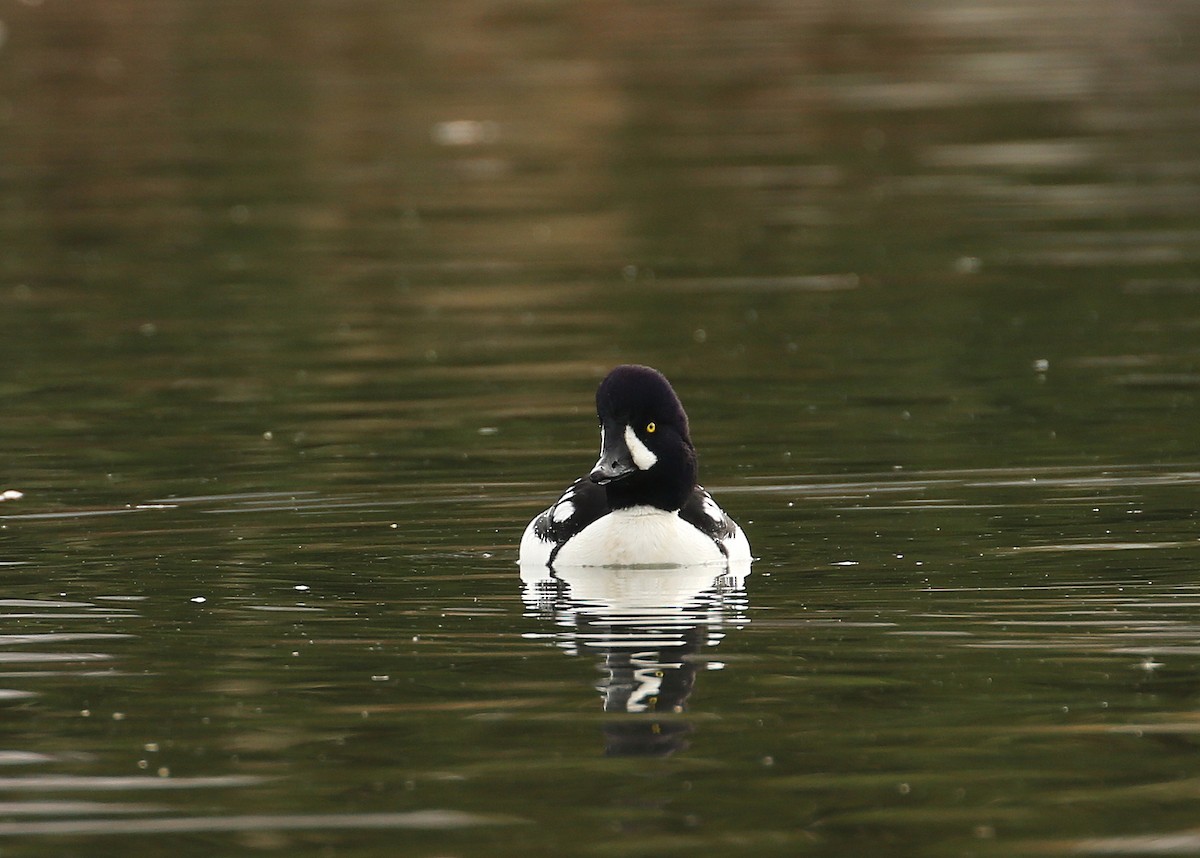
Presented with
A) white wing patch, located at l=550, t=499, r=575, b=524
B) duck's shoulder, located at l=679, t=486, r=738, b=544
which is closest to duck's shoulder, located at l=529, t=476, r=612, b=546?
white wing patch, located at l=550, t=499, r=575, b=524

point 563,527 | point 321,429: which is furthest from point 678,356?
point 563,527

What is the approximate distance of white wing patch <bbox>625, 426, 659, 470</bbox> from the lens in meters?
12.0

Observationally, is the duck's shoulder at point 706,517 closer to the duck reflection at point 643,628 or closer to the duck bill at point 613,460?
the duck reflection at point 643,628

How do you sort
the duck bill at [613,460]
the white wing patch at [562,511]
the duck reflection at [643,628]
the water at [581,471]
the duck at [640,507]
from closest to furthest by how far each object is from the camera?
1. the water at [581,471]
2. the duck reflection at [643,628]
3. the duck bill at [613,460]
4. the duck at [640,507]
5. the white wing patch at [562,511]

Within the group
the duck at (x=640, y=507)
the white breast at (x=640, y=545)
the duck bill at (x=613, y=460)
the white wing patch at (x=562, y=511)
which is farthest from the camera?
the white wing patch at (x=562, y=511)

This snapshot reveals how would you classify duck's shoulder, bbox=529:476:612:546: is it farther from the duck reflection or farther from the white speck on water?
the white speck on water

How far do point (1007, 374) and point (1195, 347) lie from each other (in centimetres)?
161

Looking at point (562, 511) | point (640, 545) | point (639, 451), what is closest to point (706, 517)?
point (640, 545)

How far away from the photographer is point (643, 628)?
10688 mm

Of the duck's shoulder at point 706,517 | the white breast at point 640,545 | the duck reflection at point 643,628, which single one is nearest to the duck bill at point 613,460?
the white breast at point 640,545

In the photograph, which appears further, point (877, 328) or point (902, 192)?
point (902, 192)

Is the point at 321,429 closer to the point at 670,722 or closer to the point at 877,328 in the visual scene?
the point at 877,328

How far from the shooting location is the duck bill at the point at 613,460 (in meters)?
11.7

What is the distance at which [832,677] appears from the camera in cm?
950
